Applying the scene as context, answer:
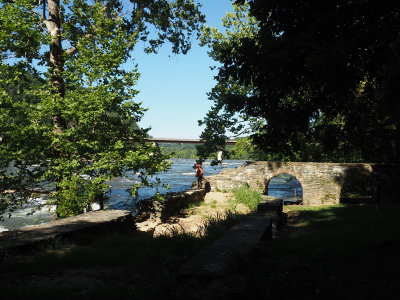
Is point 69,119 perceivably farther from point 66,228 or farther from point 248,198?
point 248,198

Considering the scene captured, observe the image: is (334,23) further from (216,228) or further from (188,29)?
(188,29)

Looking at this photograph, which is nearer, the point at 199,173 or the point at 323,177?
the point at 199,173

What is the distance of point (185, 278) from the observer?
3.31 metres

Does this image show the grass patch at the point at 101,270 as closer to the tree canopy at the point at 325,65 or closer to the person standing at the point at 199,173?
the tree canopy at the point at 325,65

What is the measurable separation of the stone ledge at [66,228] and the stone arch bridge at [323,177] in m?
12.1

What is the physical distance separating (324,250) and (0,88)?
32.1 feet

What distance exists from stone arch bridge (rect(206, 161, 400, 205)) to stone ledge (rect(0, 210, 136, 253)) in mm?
12078

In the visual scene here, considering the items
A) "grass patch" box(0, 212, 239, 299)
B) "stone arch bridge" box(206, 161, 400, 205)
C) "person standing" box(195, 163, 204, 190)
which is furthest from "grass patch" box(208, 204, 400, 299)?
"stone arch bridge" box(206, 161, 400, 205)

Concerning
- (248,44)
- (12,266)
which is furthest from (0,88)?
(248,44)

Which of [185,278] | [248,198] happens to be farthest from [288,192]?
[185,278]

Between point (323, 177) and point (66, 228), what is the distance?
15440 millimetres

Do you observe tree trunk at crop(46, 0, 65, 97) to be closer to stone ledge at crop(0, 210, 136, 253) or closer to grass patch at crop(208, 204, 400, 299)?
stone ledge at crop(0, 210, 136, 253)

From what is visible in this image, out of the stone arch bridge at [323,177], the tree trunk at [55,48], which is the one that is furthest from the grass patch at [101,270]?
the stone arch bridge at [323,177]

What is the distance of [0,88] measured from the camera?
8.76m
